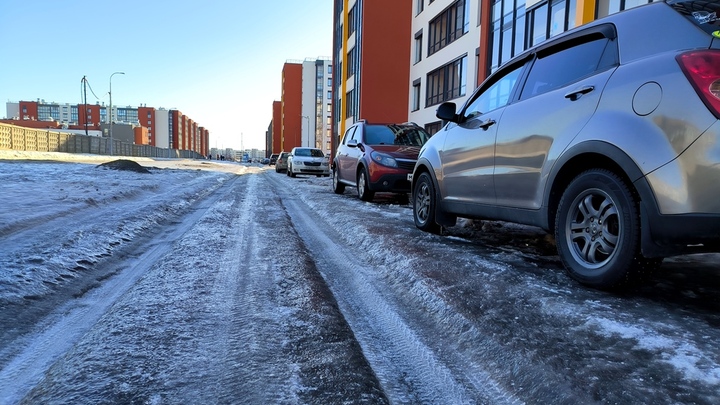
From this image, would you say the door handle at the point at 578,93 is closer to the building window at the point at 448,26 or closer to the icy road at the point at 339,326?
the icy road at the point at 339,326

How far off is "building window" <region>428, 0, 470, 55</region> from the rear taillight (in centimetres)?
2128

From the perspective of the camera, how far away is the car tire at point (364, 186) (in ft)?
29.6

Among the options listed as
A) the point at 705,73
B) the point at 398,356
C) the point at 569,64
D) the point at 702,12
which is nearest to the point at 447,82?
the point at 569,64

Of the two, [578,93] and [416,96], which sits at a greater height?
[416,96]

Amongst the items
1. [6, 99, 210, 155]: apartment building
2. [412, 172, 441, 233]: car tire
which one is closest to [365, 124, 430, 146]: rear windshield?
[412, 172, 441, 233]: car tire

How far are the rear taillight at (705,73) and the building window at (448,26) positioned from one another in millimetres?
21285

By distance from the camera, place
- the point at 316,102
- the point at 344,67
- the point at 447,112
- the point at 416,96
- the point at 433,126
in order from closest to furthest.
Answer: the point at 447,112, the point at 433,126, the point at 416,96, the point at 344,67, the point at 316,102

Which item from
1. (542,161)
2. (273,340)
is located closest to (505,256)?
(542,161)

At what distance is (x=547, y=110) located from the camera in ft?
10.7

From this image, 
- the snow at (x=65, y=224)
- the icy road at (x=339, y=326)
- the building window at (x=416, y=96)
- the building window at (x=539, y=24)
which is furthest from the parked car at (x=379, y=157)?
the building window at (x=416, y=96)

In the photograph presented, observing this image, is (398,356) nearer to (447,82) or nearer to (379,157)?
(379,157)

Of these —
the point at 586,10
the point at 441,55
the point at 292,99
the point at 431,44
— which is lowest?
the point at 586,10

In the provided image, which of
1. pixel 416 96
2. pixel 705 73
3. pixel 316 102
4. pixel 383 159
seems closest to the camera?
pixel 705 73

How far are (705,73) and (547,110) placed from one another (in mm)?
1135
